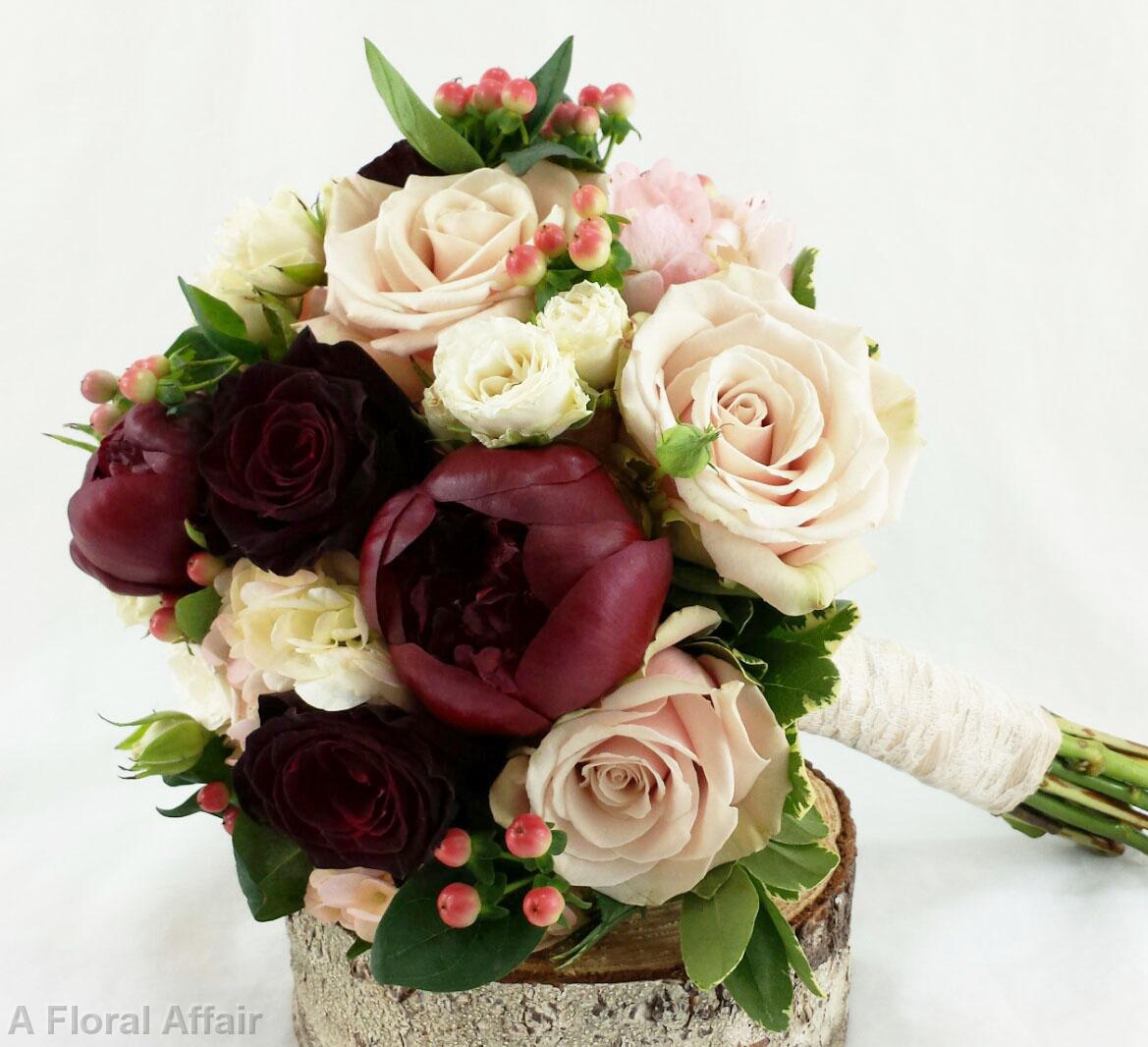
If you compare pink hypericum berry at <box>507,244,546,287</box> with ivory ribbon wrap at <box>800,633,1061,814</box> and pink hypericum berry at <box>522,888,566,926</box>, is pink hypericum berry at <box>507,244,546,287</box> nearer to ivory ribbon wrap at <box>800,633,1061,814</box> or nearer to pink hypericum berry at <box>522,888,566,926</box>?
pink hypericum berry at <box>522,888,566,926</box>

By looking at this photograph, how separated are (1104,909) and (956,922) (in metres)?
0.18

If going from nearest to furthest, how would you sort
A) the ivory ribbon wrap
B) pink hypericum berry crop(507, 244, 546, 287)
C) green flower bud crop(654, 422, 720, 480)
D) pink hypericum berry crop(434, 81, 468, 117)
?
1. green flower bud crop(654, 422, 720, 480)
2. pink hypericum berry crop(507, 244, 546, 287)
3. pink hypericum berry crop(434, 81, 468, 117)
4. the ivory ribbon wrap

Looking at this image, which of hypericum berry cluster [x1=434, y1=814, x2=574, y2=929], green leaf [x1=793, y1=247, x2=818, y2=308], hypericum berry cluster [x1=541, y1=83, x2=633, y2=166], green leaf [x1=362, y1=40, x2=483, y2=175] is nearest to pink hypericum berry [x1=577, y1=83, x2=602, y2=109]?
hypericum berry cluster [x1=541, y1=83, x2=633, y2=166]

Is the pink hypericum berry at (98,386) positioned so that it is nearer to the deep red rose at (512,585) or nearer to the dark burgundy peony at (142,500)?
the dark burgundy peony at (142,500)

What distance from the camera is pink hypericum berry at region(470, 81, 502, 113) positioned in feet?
3.32

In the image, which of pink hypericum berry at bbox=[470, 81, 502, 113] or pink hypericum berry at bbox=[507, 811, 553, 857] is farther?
pink hypericum berry at bbox=[470, 81, 502, 113]

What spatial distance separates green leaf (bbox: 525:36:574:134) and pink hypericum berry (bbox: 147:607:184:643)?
0.49 meters

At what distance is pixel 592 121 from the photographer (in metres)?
1.02

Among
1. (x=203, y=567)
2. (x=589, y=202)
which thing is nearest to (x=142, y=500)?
(x=203, y=567)

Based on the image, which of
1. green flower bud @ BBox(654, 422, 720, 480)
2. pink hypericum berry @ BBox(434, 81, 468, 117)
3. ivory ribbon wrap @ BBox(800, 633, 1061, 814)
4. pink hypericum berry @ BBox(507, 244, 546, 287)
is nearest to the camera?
green flower bud @ BBox(654, 422, 720, 480)

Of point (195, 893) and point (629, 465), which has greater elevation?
point (629, 465)

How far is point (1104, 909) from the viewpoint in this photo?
58.6 inches

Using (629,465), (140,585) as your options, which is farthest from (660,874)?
(140,585)

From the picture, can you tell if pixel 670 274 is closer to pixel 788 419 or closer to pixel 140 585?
pixel 788 419
